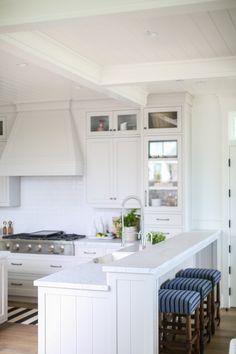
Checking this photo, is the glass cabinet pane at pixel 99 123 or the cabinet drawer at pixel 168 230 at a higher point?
the glass cabinet pane at pixel 99 123

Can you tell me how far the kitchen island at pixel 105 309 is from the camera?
3.56 metres

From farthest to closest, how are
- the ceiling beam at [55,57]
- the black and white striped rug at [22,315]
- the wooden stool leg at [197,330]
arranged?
the black and white striped rug at [22,315] < the wooden stool leg at [197,330] < the ceiling beam at [55,57]

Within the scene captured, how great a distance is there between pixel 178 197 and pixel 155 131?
88cm

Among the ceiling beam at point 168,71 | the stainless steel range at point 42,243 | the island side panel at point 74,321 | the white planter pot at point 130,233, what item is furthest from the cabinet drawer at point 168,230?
the island side panel at point 74,321

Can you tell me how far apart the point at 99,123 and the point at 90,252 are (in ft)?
5.70

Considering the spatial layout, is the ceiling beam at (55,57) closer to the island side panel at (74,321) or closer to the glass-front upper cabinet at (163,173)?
the glass-front upper cabinet at (163,173)

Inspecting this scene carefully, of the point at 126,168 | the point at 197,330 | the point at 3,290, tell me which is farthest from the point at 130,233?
the point at 197,330

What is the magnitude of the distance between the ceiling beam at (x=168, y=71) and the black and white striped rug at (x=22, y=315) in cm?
291

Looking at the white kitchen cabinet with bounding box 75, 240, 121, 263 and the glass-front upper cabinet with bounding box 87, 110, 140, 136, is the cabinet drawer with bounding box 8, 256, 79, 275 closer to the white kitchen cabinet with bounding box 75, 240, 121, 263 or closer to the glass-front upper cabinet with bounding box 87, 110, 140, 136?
the white kitchen cabinet with bounding box 75, 240, 121, 263

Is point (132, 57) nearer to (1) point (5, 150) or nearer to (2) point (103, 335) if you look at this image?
(2) point (103, 335)

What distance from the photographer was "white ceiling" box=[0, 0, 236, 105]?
10.3 ft

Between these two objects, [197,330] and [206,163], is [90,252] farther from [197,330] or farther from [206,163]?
[197,330]

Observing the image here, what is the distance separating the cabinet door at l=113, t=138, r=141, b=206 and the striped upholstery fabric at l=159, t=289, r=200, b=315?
277 centimetres

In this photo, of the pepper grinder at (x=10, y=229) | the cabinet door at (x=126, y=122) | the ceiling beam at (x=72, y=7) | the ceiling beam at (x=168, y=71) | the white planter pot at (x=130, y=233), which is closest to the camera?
the ceiling beam at (x=72, y=7)
